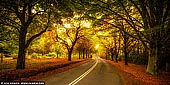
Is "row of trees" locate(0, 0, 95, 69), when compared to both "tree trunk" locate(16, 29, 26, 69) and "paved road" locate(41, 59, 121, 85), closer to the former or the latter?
"tree trunk" locate(16, 29, 26, 69)

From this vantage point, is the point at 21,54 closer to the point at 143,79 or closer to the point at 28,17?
the point at 28,17

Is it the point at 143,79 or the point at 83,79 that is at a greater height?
the point at 83,79

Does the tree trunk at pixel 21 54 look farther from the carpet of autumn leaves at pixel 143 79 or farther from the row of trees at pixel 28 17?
the carpet of autumn leaves at pixel 143 79

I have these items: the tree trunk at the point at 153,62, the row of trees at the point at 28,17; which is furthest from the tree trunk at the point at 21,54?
the tree trunk at the point at 153,62

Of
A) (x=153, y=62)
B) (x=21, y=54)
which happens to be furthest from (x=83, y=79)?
(x=153, y=62)

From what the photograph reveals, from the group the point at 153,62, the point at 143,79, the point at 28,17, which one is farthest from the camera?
the point at 28,17

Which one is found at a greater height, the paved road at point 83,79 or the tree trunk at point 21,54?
the tree trunk at point 21,54

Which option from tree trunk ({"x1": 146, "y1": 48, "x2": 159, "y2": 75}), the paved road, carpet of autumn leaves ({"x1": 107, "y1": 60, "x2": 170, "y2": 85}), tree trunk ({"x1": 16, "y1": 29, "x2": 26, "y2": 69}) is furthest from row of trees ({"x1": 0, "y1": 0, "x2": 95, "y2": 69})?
tree trunk ({"x1": 146, "y1": 48, "x2": 159, "y2": 75})

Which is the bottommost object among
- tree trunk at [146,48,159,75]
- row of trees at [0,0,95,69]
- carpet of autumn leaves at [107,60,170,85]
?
carpet of autumn leaves at [107,60,170,85]

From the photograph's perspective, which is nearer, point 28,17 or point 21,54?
point 21,54

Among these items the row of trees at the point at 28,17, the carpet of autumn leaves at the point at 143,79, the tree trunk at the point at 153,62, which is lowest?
the carpet of autumn leaves at the point at 143,79

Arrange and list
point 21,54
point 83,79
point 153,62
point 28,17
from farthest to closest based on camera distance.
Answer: point 28,17 → point 21,54 → point 153,62 → point 83,79

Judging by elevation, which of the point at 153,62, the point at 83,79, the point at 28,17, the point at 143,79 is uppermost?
the point at 28,17

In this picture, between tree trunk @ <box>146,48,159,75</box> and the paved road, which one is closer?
the paved road
